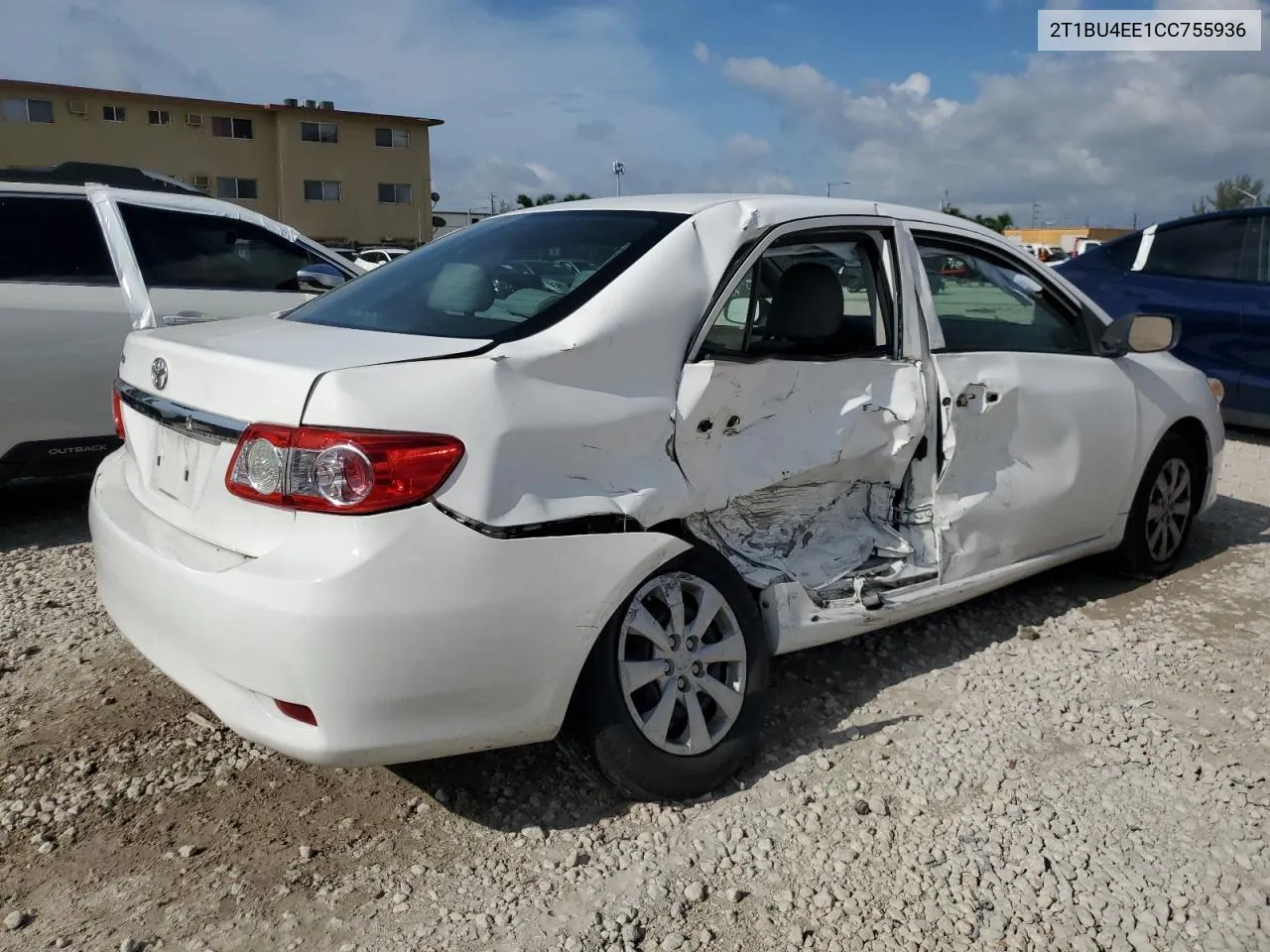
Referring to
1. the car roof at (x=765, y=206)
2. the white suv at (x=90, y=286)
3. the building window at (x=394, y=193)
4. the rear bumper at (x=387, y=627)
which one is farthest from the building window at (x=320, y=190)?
the rear bumper at (x=387, y=627)

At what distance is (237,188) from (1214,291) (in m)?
43.9

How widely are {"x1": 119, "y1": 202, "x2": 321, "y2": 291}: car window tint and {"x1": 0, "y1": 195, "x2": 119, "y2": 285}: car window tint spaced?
18 cm

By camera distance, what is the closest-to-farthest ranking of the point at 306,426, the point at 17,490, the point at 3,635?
the point at 306,426 < the point at 3,635 < the point at 17,490

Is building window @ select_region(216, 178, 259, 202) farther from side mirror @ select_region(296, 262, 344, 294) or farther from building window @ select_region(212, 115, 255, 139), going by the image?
side mirror @ select_region(296, 262, 344, 294)

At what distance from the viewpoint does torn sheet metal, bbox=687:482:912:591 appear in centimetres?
330

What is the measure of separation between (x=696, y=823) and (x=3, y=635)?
278 centimetres

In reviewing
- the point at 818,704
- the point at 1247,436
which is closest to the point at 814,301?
the point at 818,704

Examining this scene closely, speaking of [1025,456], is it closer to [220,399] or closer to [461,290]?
[461,290]

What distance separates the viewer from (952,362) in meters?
3.78

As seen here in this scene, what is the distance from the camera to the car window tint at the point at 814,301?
3.41 m

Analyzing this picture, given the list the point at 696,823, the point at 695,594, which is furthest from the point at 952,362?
the point at 696,823

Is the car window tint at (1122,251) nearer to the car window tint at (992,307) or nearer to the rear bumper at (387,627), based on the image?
the car window tint at (992,307)

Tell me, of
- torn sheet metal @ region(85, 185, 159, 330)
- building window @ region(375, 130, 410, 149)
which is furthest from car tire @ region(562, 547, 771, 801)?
building window @ region(375, 130, 410, 149)

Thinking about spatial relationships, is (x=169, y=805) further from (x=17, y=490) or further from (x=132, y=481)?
(x=17, y=490)
